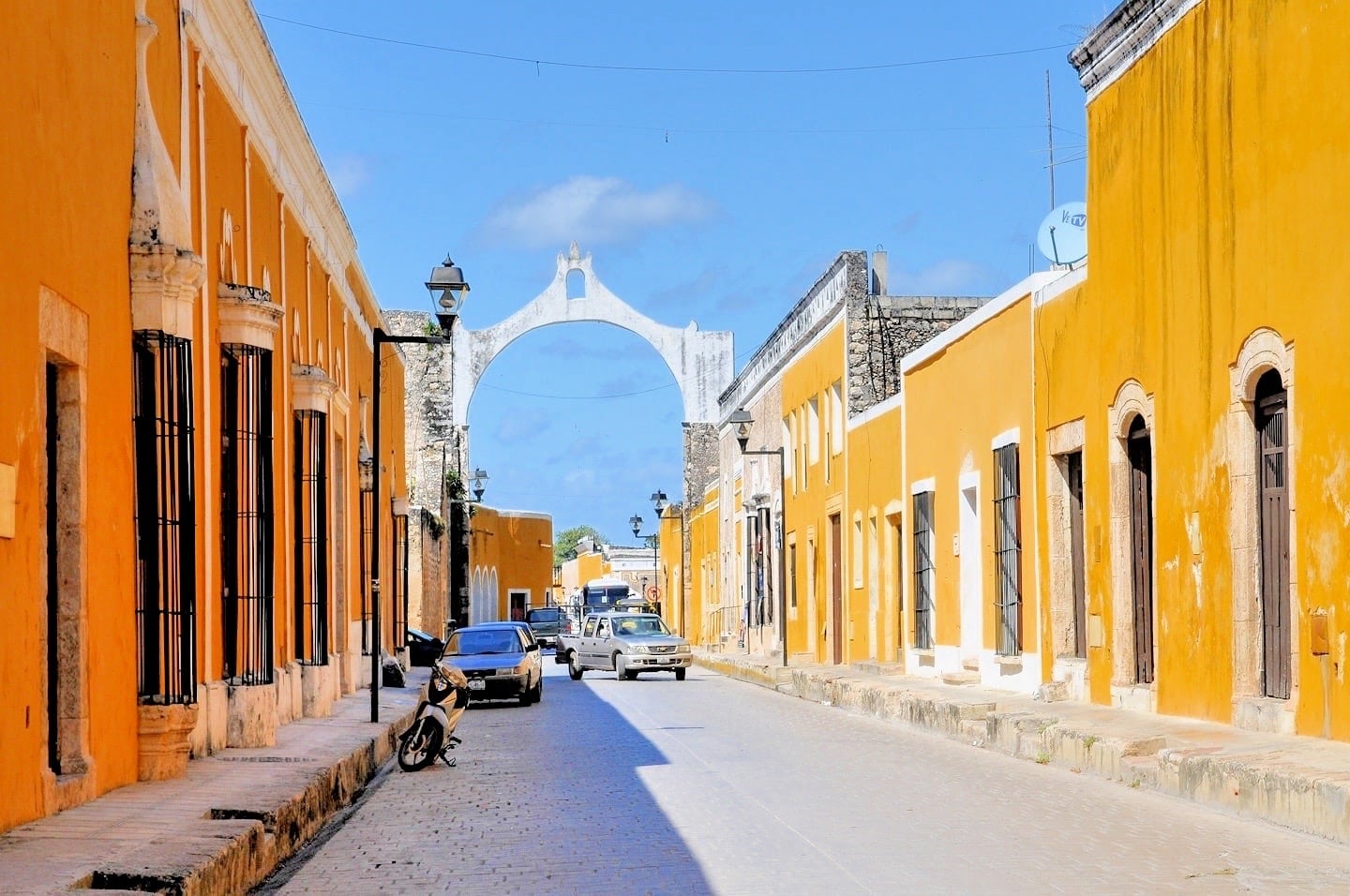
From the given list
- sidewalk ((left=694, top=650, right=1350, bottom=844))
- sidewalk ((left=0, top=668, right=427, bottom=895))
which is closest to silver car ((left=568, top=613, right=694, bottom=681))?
sidewalk ((left=694, top=650, right=1350, bottom=844))

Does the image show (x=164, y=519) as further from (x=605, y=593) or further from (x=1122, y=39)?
(x=605, y=593)

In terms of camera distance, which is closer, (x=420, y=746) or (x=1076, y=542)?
(x=420, y=746)

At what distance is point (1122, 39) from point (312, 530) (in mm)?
11255

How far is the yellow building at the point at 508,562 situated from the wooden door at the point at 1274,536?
50914mm

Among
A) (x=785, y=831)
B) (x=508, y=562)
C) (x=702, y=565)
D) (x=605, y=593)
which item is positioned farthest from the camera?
(x=605, y=593)

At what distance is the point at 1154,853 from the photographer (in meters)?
9.98

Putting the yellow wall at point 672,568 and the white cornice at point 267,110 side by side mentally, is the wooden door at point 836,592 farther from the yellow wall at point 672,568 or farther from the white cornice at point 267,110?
the yellow wall at point 672,568

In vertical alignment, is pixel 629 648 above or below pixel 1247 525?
below

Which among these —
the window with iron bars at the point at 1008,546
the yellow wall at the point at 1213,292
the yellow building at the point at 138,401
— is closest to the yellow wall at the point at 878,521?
the window with iron bars at the point at 1008,546

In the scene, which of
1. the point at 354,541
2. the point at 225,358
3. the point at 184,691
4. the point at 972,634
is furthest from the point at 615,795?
the point at 354,541

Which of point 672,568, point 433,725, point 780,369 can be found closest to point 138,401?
point 433,725

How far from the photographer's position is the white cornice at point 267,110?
16094 mm

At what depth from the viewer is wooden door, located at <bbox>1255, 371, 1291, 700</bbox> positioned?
15195mm

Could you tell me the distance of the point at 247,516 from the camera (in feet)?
56.4
